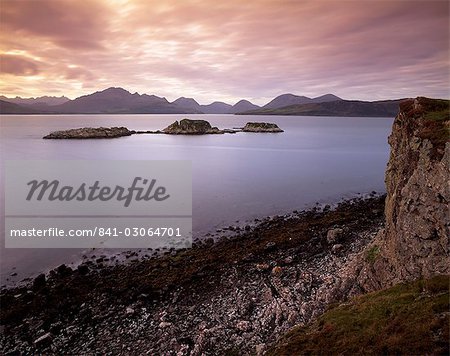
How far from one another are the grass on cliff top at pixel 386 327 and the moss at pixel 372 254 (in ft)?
19.8

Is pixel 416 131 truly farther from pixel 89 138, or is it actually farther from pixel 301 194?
pixel 89 138

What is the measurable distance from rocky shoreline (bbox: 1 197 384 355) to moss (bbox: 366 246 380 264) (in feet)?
4.74

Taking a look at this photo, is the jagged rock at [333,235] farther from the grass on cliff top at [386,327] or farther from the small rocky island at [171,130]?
the small rocky island at [171,130]

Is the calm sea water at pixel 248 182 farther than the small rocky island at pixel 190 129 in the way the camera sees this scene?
No

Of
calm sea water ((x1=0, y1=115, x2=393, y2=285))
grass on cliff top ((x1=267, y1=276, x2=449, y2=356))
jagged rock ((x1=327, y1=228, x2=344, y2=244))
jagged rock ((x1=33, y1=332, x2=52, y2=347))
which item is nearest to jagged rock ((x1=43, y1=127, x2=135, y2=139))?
calm sea water ((x1=0, y1=115, x2=393, y2=285))

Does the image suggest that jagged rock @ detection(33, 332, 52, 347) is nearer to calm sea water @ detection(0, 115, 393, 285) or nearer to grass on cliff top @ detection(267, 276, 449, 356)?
calm sea water @ detection(0, 115, 393, 285)

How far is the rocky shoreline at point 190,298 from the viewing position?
53.8ft

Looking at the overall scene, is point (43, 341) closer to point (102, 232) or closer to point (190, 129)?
point (102, 232)

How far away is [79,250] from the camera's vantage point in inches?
1131

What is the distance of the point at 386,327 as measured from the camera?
1050 centimetres

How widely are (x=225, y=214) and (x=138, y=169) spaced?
3317 cm

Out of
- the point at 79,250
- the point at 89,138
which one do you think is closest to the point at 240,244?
the point at 79,250

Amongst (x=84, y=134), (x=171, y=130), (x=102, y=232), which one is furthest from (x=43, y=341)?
(x=171, y=130)

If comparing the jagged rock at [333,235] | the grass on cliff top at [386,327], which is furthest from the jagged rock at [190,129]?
the grass on cliff top at [386,327]
